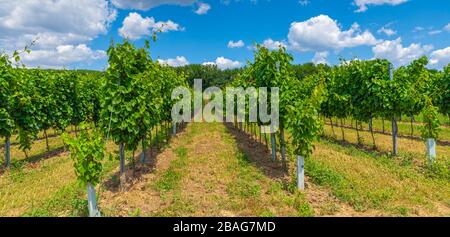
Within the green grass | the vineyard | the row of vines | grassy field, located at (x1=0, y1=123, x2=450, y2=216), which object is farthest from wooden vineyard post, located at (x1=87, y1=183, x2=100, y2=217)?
the green grass

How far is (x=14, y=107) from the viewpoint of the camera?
54.9ft

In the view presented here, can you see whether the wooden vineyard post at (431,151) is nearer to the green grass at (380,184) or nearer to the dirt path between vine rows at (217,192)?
the green grass at (380,184)

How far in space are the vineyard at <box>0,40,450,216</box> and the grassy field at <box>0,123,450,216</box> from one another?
45 millimetres

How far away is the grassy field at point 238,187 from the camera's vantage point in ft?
31.5

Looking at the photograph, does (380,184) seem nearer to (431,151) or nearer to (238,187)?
(431,151)

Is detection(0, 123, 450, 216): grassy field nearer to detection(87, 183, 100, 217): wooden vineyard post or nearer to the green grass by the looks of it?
the green grass

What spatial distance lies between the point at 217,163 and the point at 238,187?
3370 millimetres

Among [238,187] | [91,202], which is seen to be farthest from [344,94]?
[91,202]

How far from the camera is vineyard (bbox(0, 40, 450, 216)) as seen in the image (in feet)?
31.6

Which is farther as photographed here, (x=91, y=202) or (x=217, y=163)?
(x=217, y=163)

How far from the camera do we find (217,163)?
14.7 metres

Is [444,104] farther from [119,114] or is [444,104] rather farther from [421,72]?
[119,114]

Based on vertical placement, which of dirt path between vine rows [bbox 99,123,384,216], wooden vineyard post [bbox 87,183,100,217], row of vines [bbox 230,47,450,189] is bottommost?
dirt path between vine rows [bbox 99,123,384,216]
